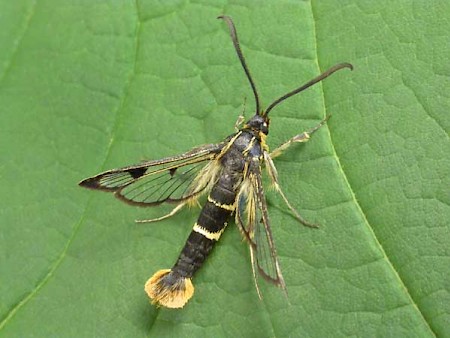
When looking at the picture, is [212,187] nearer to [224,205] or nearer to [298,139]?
[224,205]

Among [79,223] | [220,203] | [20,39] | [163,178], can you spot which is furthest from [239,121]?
[20,39]

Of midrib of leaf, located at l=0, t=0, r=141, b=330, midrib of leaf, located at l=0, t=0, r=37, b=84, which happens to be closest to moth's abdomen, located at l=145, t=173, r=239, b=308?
midrib of leaf, located at l=0, t=0, r=141, b=330

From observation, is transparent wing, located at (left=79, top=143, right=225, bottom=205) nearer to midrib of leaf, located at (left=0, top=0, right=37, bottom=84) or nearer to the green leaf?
the green leaf

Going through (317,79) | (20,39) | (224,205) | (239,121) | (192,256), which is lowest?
(192,256)

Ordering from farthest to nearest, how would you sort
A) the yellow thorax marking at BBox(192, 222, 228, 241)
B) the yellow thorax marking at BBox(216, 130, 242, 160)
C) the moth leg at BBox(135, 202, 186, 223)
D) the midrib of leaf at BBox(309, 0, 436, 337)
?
the moth leg at BBox(135, 202, 186, 223), the yellow thorax marking at BBox(216, 130, 242, 160), the yellow thorax marking at BBox(192, 222, 228, 241), the midrib of leaf at BBox(309, 0, 436, 337)

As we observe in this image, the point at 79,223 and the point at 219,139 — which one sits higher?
the point at 219,139

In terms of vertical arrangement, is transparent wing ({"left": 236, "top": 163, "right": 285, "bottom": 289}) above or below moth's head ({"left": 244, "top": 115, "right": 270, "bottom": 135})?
below
